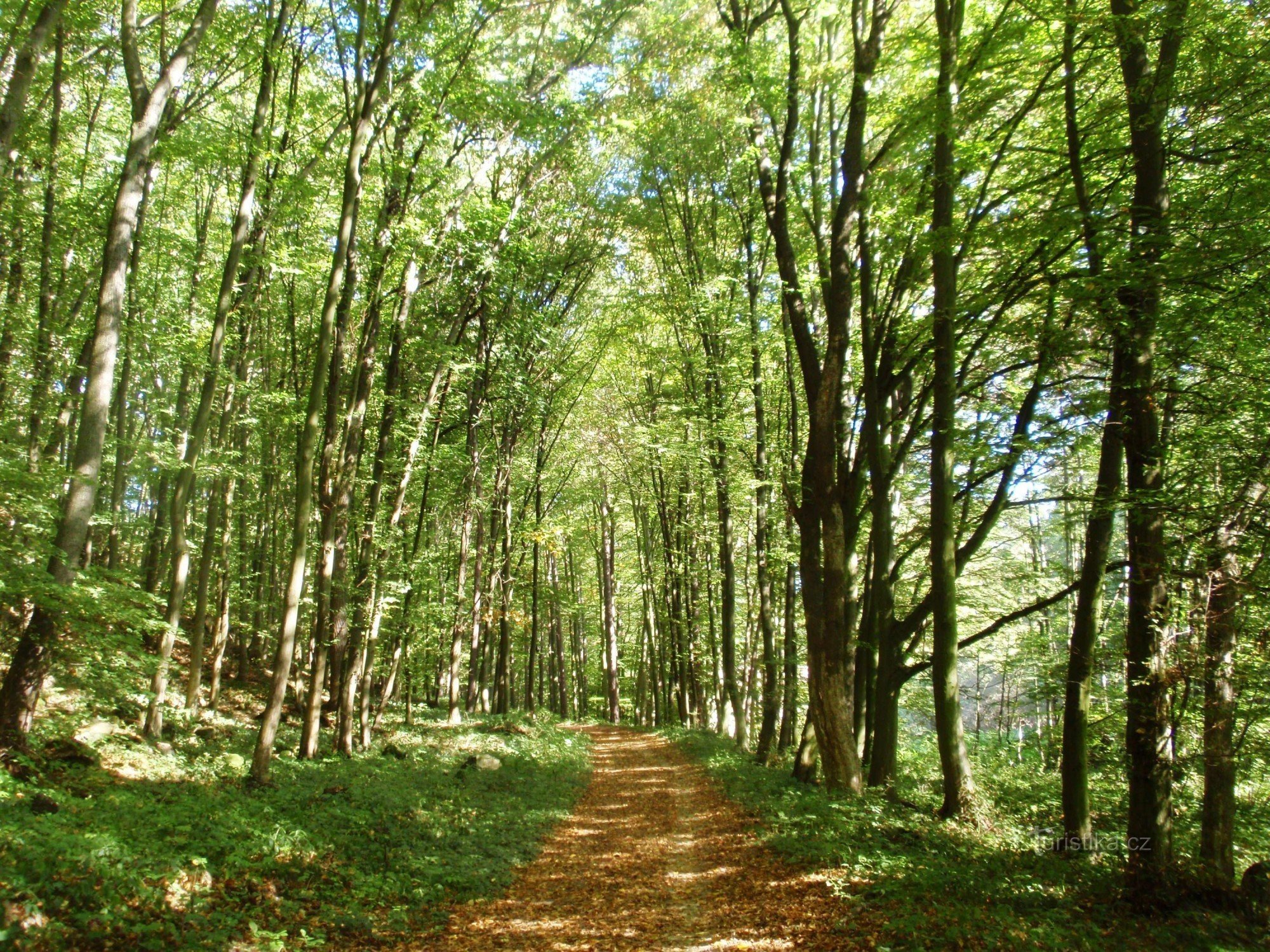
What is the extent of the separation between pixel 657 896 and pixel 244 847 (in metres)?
3.98

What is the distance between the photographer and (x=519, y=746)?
15.4m

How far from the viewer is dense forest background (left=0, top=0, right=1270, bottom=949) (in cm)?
597

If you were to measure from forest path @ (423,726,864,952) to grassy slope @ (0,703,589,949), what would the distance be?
433 millimetres

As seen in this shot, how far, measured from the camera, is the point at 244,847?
19.7 feet

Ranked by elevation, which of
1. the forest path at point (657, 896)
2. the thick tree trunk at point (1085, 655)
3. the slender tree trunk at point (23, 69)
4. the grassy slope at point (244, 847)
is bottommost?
the forest path at point (657, 896)

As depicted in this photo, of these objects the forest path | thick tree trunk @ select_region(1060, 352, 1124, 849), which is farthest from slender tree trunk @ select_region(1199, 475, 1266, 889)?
the forest path

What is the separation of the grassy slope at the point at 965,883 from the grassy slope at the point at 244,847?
3.52 m

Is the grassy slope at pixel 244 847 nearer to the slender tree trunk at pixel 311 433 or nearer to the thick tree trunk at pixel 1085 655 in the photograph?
the slender tree trunk at pixel 311 433

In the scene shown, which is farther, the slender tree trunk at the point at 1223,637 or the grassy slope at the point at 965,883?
the slender tree trunk at the point at 1223,637

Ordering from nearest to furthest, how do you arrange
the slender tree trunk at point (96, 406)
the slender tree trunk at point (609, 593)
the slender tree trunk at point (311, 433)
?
1. the slender tree trunk at point (96, 406)
2. the slender tree trunk at point (311, 433)
3. the slender tree trunk at point (609, 593)

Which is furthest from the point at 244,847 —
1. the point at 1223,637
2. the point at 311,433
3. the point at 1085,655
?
the point at 1223,637

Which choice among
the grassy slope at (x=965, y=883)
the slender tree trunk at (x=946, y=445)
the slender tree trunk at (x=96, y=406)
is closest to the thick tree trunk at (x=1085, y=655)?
the grassy slope at (x=965, y=883)

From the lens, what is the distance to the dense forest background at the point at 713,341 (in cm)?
597

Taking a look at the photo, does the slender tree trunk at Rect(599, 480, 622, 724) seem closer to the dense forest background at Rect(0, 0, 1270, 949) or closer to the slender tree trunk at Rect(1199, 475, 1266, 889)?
the dense forest background at Rect(0, 0, 1270, 949)
